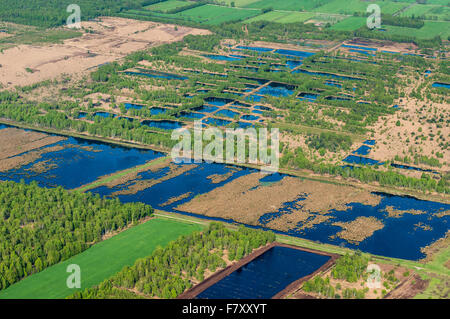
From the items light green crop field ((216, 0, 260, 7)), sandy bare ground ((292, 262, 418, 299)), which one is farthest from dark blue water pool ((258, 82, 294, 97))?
light green crop field ((216, 0, 260, 7))

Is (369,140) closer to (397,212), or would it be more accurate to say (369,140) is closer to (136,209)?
(397,212)

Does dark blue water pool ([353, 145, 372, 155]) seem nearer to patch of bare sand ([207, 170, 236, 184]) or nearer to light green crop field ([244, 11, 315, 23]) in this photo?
patch of bare sand ([207, 170, 236, 184])

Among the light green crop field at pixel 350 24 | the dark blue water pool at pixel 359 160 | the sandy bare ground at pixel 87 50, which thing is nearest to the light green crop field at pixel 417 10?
the light green crop field at pixel 350 24

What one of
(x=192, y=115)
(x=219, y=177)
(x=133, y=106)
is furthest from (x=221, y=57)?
(x=219, y=177)

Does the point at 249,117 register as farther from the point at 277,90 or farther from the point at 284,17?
the point at 284,17

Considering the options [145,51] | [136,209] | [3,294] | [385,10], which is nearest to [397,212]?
[136,209]

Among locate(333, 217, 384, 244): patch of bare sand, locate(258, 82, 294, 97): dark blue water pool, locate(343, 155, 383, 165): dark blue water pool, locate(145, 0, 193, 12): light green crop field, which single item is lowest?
locate(333, 217, 384, 244): patch of bare sand
